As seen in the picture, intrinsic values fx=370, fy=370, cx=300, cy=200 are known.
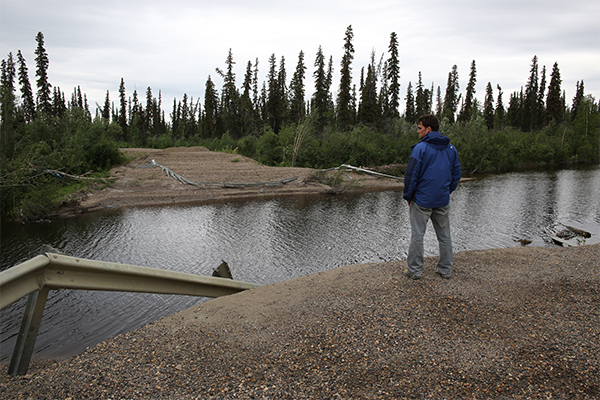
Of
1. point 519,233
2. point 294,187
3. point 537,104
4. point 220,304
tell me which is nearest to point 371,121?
point 294,187

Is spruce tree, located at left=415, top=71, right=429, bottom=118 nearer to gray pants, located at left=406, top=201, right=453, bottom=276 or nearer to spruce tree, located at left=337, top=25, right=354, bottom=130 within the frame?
spruce tree, located at left=337, top=25, right=354, bottom=130

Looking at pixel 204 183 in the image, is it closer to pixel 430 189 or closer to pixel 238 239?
pixel 238 239

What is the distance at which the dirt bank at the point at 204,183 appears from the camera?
19.2 metres

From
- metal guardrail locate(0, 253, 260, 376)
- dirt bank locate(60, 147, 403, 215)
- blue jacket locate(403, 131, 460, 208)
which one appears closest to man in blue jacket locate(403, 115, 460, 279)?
blue jacket locate(403, 131, 460, 208)

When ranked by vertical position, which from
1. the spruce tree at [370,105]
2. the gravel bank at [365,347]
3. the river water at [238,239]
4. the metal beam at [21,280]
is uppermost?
the spruce tree at [370,105]

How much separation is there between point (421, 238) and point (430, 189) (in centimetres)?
69

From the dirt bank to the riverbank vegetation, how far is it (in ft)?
4.65

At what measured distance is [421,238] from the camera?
5.12 m

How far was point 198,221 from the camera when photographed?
1489 cm

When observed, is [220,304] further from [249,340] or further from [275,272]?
[275,272]

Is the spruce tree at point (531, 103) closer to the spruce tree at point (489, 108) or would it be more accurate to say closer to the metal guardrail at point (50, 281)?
the spruce tree at point (489, 108)

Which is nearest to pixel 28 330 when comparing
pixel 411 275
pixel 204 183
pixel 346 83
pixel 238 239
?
pixel 411 275

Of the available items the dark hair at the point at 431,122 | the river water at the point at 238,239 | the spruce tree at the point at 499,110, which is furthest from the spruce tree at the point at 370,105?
the dark hair at the point at 431,122

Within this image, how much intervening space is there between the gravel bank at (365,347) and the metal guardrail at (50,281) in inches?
13.3
